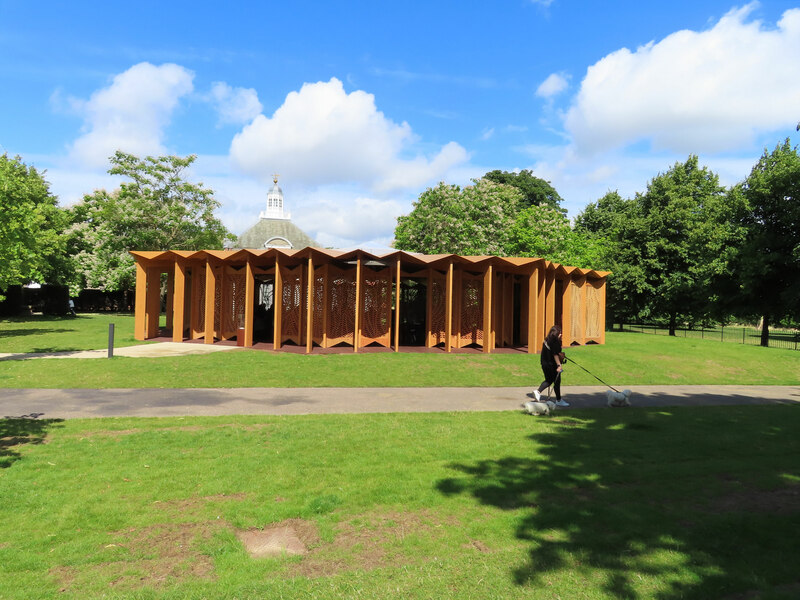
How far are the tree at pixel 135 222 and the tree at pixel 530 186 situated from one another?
29149 millimetres

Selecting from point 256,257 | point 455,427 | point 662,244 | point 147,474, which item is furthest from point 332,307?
point 662,244

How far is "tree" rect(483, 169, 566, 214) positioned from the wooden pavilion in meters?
32.2

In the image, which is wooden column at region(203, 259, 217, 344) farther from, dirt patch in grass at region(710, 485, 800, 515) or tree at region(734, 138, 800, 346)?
tree at region(734, 138, 800, 346)

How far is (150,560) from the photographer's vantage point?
4102mm

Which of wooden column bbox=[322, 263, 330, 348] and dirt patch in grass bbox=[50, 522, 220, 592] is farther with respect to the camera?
wooden column bbox=[322, 263, 330, 348]

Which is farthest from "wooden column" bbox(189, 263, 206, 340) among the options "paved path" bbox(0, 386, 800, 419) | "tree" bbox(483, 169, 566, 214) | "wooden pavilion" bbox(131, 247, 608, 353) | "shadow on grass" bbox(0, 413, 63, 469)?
"tree" bbox(483, 169, 566, 214)

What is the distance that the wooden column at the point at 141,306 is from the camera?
837 inches

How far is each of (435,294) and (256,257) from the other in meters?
6.87

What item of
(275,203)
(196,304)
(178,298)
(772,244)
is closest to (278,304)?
(178,298)

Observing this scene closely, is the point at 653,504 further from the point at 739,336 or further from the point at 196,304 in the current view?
the point at 739,336

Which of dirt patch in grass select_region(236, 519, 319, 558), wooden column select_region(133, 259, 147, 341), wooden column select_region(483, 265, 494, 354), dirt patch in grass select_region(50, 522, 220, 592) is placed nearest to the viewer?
dirt patch in grass select_region(50, 522, 220, 592)

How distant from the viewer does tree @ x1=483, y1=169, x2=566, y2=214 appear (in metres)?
53.5

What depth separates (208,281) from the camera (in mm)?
20172

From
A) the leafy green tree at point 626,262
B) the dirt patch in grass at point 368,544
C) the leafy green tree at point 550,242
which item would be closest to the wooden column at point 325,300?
the dirt patch in grass at point 368,544
